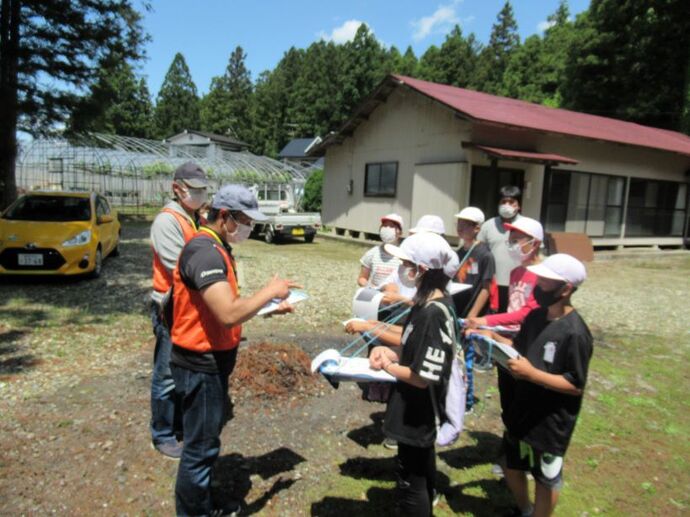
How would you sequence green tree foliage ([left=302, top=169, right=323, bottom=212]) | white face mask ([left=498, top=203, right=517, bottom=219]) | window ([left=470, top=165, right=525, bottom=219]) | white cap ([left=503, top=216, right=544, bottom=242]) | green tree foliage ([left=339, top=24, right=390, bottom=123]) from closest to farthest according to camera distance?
white cap ([left=503, top=216, right=544, bottom=242]) → white face mask ([left=498, top=203, right=517, bottom=219]) → window ([left=470, top=165, right=525, bottom=219]) → green tree foliage ([left=302, top=169, right=323, bottom=212]) → green tree foliage ([left=339, top=24, right=390, bottom=123])

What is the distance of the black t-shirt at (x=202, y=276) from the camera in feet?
6.93

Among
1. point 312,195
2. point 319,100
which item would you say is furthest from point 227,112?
point 312,195

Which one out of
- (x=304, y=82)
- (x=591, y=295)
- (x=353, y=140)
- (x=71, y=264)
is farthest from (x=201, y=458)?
(x=304, y=82)

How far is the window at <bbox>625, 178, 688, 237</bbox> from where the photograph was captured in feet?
55.9

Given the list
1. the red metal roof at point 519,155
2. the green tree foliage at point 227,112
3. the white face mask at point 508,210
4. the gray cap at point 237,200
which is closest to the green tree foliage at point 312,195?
the red metal roof at point 519,155

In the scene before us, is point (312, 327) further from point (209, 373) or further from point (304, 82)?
point (304, 82)

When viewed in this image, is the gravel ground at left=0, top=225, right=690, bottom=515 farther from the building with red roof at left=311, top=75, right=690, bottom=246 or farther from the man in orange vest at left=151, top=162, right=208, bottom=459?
the building with red roof at left=311, top=75, right=690, bottom=246

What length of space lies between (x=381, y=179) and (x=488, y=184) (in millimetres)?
3895

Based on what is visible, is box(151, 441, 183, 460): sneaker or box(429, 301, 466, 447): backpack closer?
box(429, 301, 466, 447): backpack

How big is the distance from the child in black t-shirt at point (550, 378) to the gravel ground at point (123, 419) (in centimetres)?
81

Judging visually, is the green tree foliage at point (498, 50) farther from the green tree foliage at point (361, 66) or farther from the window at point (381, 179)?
the window at point (381, 179)

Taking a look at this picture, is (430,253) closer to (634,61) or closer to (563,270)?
(563,270)

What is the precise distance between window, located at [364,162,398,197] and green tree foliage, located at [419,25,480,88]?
131 ft

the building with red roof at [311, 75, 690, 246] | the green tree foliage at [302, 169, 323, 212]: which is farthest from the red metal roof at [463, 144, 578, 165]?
the green tree foliage at [302, 169, 323, 212]
